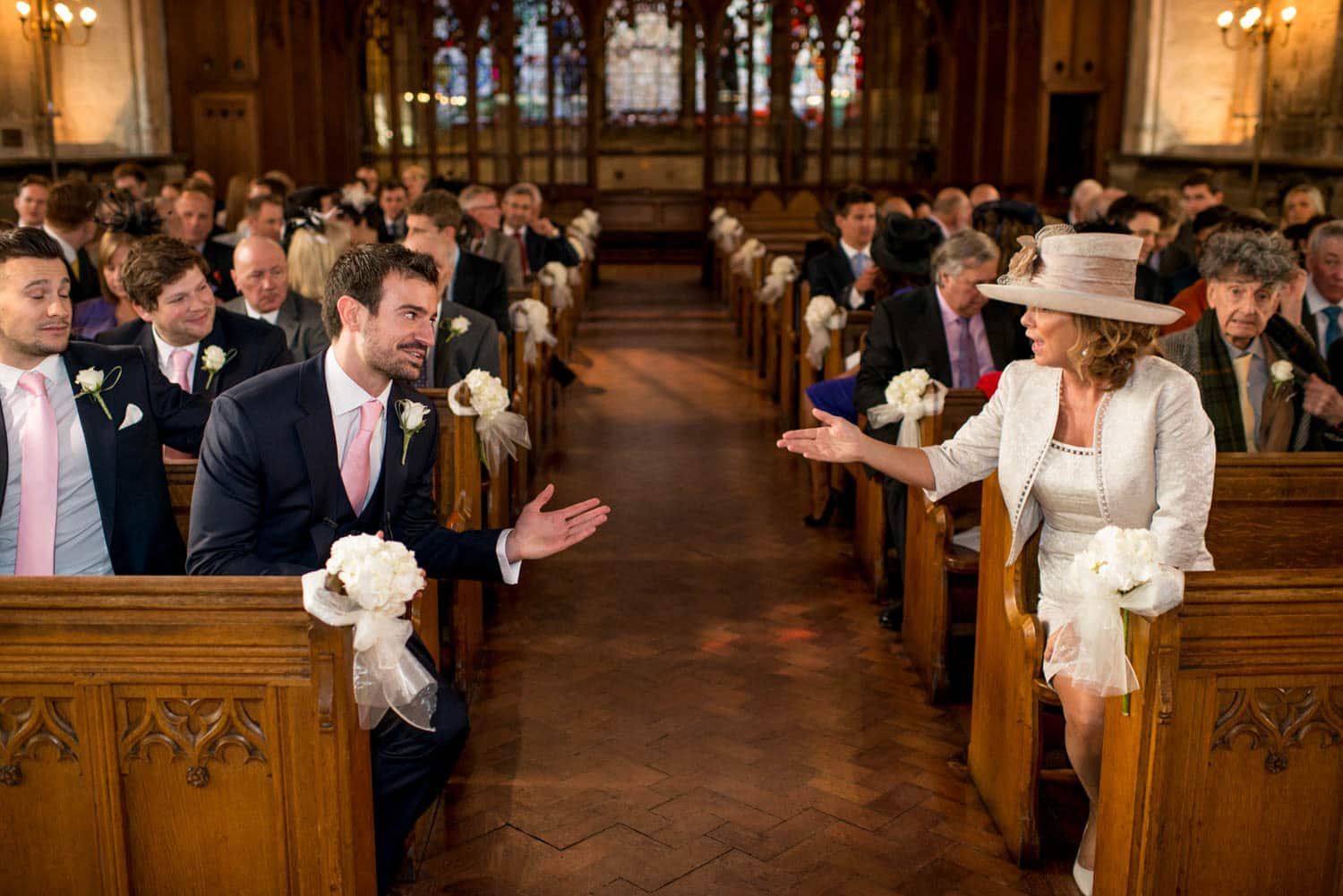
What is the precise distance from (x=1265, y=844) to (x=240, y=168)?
586 inches

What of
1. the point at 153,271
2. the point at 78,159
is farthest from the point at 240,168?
the point at 153,271

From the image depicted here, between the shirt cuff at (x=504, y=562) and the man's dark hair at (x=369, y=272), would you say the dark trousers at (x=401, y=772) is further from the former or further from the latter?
the man's dark hair at (x=369, y=272)

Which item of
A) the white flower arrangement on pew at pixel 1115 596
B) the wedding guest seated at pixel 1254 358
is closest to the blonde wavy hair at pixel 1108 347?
the white flower arrangement on pew at pixel 1115 596

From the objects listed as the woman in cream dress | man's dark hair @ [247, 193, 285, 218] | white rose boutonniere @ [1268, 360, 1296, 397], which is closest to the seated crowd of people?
the woman in cream dress

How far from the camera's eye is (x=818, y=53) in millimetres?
19000

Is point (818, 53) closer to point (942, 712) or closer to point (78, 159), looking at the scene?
point (78, 159)

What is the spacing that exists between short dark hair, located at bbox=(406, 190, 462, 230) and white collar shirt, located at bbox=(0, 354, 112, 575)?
296 cm

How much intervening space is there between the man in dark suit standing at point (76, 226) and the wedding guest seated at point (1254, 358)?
217 inches

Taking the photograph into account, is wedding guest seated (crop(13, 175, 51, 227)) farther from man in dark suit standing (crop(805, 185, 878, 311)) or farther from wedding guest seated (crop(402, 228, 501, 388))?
man in dark suit standing (crop(805, 185, 878, 311))

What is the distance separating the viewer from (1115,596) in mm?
2635

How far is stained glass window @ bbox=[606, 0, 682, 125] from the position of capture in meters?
20.8

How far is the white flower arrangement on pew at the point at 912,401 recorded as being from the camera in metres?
4.47

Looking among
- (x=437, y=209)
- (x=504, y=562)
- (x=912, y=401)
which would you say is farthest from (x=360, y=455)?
(x=437, y=209)

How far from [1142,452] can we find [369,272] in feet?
6.24
